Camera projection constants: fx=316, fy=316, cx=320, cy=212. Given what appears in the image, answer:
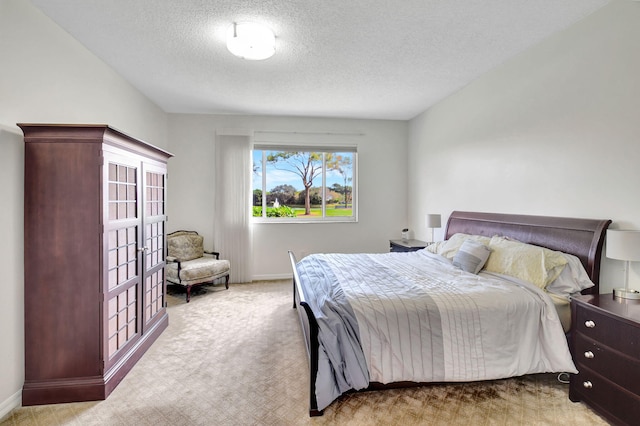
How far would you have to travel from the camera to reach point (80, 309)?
2.17 m

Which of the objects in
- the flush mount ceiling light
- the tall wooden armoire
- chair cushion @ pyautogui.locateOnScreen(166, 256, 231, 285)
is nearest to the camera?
the tall wooden armoire

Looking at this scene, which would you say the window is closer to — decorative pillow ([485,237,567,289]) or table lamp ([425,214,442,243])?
table lamp ([425,214,442,243])

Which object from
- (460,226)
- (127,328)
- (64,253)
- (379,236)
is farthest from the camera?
(379,236)

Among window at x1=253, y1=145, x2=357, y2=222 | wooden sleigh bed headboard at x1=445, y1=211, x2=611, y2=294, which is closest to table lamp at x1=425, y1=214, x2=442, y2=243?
wooden sleigh bed headboard at x1=445, y1=211, x2=611, y2=294

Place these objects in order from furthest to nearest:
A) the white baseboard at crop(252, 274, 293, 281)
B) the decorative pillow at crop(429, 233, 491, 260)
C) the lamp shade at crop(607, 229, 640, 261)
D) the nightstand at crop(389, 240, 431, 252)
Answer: the white baseboard at crop(252, 274, 293, 281) < the nightstand at crop(389, 240, 431, 252) < the decorative pillow at crop(429, 233, 491, 260) < the lamp shade at crop(607, 229, 640, 261)

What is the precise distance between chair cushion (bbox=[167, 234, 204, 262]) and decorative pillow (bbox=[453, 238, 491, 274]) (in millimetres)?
3681

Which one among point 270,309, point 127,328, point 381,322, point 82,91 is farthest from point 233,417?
point 82,91

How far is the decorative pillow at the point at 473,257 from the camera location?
283 cm

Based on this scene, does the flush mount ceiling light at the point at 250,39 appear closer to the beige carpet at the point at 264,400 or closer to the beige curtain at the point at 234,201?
the beige curtain at the point at 234,201

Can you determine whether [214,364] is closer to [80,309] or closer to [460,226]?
[80,309]

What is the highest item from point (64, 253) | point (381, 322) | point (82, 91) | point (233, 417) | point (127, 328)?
point (82, 91)

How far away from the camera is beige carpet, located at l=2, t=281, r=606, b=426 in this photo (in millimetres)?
1930

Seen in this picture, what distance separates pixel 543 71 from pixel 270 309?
12.2 ft

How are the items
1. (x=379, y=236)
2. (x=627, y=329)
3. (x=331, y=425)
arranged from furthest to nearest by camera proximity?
(x=379, y=236), (x=331, y=425), (x=627, y=329)
